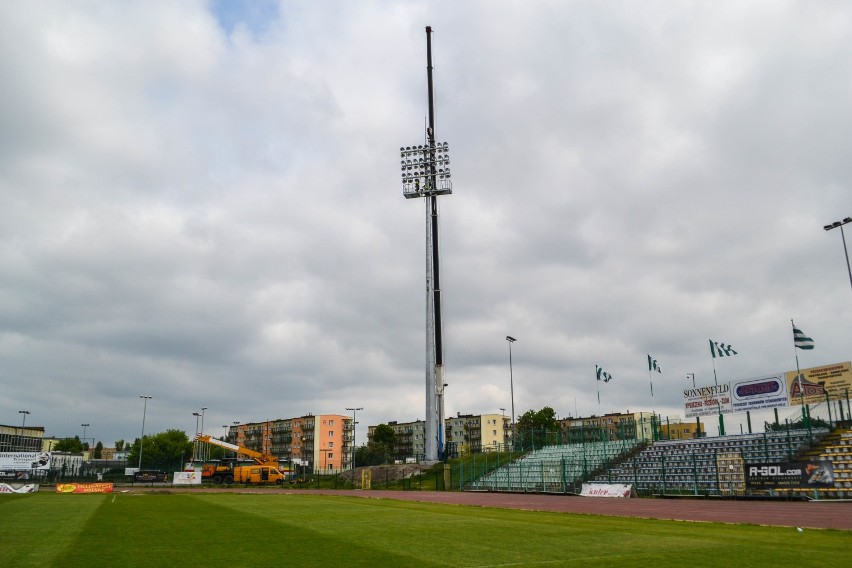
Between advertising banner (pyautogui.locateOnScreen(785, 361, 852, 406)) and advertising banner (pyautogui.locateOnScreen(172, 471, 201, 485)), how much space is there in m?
59.6

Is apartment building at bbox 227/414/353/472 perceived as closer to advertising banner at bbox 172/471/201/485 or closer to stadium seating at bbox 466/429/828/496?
advertising banner at bbox 172/471/201/485

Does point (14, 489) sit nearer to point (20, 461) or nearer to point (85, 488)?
point (85, 488)

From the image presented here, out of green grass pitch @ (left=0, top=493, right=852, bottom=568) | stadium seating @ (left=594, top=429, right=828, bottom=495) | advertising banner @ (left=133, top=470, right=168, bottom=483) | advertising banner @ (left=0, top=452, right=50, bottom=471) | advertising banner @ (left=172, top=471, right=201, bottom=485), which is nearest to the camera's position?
green grass pitch @ (left=0, top=493, right=852, bottom=568)

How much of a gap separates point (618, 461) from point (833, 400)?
15129 millimetres

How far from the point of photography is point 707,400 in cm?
4722

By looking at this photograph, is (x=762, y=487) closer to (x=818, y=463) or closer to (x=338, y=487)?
(x=818, y=463)

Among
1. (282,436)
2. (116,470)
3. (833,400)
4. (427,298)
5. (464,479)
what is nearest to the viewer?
(833,400)

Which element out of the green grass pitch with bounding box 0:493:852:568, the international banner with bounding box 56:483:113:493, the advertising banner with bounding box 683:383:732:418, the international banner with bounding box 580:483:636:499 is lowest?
the international banner with bounding box 56:483:113:493

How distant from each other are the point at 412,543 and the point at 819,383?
128 feet

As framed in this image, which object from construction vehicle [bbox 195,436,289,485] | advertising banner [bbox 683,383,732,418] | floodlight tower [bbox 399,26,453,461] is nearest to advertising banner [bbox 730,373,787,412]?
advertising banner [bbox 683,383,732,418]

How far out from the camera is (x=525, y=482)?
49656 mm

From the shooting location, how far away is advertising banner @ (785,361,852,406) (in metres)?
41.4

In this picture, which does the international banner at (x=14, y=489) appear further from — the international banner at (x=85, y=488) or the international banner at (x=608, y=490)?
the international banner at (x=608, y=490)

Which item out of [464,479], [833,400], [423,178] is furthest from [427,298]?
[833,400]
